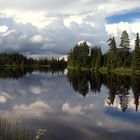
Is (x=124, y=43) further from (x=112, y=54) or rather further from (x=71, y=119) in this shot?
(x=71, y=119)

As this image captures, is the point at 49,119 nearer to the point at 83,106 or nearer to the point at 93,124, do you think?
the point at 93,124

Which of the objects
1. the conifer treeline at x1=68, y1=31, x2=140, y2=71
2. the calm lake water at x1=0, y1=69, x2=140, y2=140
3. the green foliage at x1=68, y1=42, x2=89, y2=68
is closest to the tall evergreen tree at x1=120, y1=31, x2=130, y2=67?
the conifer treeline at x1=68, y1=31, x2=140, y2=71

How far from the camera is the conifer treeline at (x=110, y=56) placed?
12125 centimetres

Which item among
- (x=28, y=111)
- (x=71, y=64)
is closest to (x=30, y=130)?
(x=28, y=111)

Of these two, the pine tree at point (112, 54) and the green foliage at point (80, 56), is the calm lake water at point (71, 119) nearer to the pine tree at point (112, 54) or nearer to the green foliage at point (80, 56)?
the pine tree at point (112, 54)

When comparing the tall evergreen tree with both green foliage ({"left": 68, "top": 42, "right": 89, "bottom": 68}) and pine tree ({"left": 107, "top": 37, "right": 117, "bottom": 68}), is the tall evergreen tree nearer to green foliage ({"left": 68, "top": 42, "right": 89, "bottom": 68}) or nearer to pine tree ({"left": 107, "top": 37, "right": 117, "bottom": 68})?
pine tree ({"left": 107, "top": 37, "right": 117, "bottom": 68})

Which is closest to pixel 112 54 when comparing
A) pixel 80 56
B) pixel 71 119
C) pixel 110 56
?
pixel 110 56

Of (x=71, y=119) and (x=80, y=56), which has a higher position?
(x=80, y=56)

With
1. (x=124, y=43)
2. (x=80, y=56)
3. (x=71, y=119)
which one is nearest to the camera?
(x=71, y=119)

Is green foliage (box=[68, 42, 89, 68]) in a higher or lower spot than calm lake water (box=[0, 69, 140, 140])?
higher

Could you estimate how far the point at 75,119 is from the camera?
3322 centimetres

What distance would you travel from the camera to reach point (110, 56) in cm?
14025

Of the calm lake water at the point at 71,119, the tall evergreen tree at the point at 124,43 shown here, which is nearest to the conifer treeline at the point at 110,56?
the tall evergreen tree at the point at 124,43

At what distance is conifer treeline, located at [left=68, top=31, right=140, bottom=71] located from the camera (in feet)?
398
